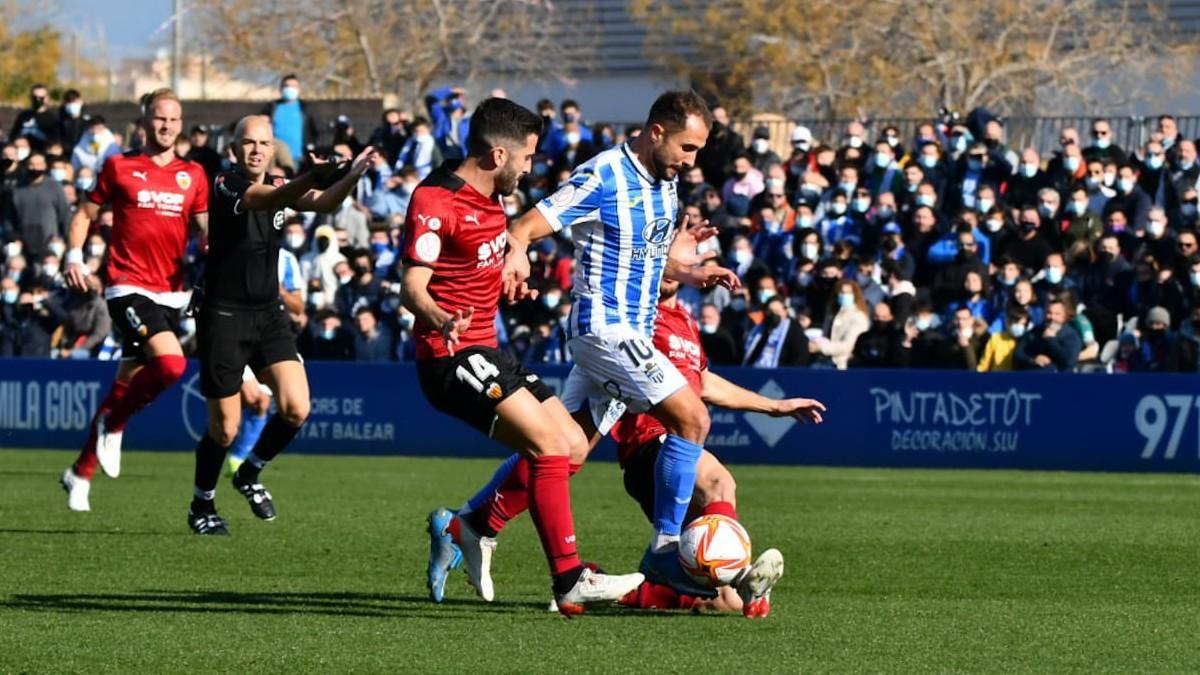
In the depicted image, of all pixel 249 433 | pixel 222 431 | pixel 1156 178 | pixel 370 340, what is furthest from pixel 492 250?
pixel 1156 178

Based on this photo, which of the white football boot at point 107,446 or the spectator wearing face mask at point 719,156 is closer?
the white football boot at point 107,446

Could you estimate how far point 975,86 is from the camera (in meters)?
41.9

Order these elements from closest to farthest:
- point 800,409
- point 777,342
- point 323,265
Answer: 1. point 800,409
2. point 777,342
3. point 323,265

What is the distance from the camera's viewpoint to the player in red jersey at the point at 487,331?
8.48m

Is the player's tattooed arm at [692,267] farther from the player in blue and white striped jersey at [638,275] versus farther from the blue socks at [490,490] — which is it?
the blue socks at [490,490]

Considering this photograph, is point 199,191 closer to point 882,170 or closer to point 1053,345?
point 1053,345

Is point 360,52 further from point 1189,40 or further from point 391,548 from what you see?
point 391,548

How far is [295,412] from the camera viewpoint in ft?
40.3

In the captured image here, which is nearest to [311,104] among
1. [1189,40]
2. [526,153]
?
[1189,40]

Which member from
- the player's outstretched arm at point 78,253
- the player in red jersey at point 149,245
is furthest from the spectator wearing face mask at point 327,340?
the player in red jersey at point 149,245

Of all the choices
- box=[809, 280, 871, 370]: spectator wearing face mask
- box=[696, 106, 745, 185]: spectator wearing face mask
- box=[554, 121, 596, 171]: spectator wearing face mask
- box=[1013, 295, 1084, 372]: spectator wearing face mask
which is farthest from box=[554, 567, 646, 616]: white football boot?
box=[554, 121, 596, 171]: spectator wearing face mask

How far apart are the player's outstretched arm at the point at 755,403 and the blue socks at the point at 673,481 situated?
1.70 ft

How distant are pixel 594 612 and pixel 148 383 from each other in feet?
16.1

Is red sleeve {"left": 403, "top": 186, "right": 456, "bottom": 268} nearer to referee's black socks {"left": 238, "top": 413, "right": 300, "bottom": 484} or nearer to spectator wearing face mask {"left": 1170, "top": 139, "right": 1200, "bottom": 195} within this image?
referee's black socks {"left": 238, "top": 413, "right": 300, "bottom": 484}
